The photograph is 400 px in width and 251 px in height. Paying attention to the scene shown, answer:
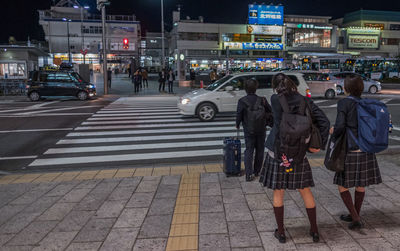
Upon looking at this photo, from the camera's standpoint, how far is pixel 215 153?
7.90 meters

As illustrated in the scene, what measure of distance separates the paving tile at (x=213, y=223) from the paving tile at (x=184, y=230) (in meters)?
0.07

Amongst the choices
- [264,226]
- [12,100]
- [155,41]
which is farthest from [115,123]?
[155,41]

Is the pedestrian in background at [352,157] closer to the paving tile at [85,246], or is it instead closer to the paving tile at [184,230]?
the paving tile at [184,230]

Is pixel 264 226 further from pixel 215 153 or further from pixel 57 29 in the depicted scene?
pixel 57 29

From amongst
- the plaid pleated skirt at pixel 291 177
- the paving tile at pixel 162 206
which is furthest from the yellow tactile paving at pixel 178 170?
the plaid pleated skirt at pixel 291 177

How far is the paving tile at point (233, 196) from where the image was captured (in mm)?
4727

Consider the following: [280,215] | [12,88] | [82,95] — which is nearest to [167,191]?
[280,215]

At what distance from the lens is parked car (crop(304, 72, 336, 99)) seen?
20.0 m

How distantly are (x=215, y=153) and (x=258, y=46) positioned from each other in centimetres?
5796

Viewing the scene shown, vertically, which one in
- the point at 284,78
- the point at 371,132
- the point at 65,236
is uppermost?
the point at 284,78

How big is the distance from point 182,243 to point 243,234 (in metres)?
0.70

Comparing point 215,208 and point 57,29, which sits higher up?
point 57,29

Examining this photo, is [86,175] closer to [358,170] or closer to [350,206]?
[350,206]

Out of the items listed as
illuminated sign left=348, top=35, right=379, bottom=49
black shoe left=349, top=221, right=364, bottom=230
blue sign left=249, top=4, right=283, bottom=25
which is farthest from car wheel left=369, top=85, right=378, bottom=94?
illuminated sign left=348, top=35, right=379, bottom=49
